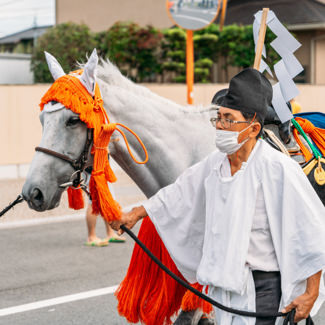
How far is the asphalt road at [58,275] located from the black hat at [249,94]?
2.67 metres

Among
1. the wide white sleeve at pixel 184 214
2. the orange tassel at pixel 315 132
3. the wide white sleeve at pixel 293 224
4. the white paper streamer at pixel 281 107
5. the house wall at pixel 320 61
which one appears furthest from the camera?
the house wall at pixel 320 61

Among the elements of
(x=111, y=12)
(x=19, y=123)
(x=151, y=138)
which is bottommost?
(x=19, y=123)

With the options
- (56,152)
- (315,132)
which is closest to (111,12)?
(315,132)

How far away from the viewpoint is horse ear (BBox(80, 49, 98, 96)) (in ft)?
11.1

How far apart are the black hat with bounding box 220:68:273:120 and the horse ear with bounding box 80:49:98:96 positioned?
37.6 inches

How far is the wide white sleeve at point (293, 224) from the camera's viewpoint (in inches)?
106

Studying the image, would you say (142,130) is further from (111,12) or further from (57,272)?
(111,12)

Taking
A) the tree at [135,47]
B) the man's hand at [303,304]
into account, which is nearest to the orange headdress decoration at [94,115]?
the man's hand at [303,304]

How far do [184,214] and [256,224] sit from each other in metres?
0.50

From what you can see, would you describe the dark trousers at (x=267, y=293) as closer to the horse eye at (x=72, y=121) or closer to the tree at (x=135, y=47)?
the horse eye at (x=72, y=121)

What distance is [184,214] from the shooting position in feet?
10.3

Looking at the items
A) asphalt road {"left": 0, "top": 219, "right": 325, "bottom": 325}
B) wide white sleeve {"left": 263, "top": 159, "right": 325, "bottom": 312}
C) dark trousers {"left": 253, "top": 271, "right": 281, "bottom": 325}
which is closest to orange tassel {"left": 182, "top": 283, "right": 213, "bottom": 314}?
dark trousers {"left": 253, "top": 271, "right": 281, "bottom": 325}

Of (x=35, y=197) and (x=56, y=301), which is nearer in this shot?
(x=35, y=197)

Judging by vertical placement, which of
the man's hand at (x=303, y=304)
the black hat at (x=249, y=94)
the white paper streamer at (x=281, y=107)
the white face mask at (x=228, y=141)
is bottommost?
the man's hand at (x=303, y=304)
